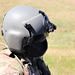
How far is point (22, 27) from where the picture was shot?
514 centimetres

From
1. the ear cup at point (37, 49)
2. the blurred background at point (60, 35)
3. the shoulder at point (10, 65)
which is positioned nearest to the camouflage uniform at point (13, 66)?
the shoulder at point (10, 65)

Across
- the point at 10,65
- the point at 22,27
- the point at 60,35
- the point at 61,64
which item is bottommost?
the point at 60,35

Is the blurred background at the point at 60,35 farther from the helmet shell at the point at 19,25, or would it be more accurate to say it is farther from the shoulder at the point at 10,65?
the shoulder at the point at 10,65

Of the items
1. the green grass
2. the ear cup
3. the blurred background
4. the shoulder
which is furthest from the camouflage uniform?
the green grass

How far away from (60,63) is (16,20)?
375 inches

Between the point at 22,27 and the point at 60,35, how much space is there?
2395cm

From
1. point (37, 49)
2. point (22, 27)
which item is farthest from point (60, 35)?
point (22, 27)

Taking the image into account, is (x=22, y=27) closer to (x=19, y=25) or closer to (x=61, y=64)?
(x=19, y=25)

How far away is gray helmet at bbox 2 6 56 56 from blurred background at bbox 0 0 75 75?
18.3 inches

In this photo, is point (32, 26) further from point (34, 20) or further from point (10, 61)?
point (10, 61)

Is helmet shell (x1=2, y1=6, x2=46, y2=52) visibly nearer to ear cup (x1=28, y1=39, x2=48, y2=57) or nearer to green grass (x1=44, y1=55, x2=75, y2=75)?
ear cup (x1=28, y1=39, x2=48, y2=57)

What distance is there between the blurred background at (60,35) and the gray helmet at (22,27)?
464 millimetres

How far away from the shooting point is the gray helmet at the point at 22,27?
5.12 meters

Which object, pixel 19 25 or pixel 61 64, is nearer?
pixel 19 25
